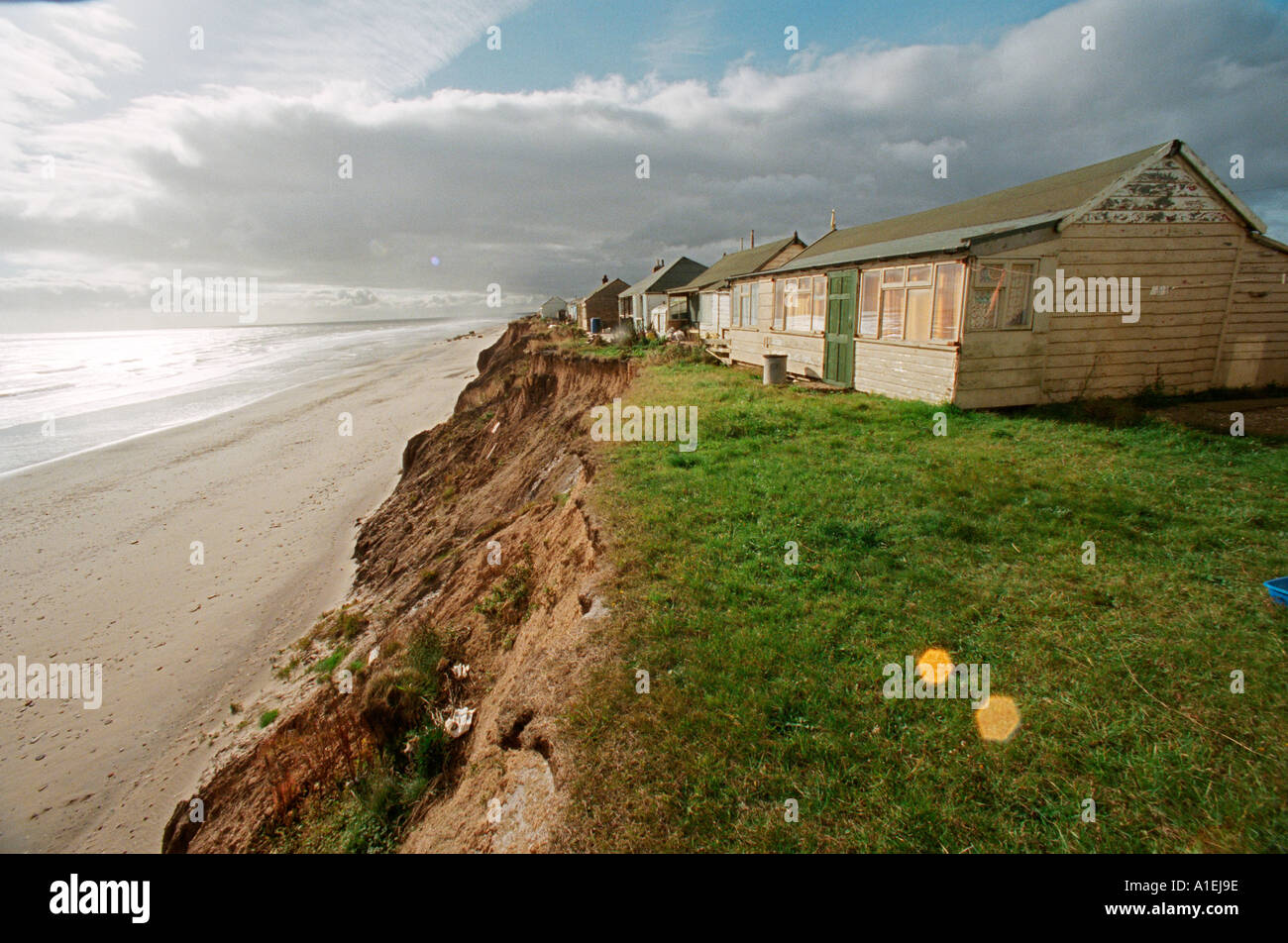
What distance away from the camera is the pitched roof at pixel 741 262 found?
1160 inches

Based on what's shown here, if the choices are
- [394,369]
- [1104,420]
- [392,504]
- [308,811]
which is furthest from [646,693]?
[394,369]

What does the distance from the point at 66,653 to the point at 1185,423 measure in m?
22.6

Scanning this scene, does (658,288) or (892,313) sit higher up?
(658,288)

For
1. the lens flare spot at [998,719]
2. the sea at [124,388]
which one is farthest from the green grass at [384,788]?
the sea at [124,388]

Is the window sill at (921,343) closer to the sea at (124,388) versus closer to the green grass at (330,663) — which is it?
the green grass at (330,663)

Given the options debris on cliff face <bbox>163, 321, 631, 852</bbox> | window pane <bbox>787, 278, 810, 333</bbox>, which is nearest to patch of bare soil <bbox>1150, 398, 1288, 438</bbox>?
window pane <bbox>787, 278, 810, 333</bbox>

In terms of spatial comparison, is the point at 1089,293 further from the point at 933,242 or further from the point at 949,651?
the point at 949,651

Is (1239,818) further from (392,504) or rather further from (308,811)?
(392,504)

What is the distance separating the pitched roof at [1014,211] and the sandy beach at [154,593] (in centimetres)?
1637

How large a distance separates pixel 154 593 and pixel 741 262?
29.8 metres

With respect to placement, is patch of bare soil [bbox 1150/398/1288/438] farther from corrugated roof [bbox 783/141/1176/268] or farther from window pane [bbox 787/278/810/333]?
window pane [bbox 787/278/810/333]

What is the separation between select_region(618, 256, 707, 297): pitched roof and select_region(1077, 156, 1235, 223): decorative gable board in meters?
31.1

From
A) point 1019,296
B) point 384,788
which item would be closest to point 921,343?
point 1019,296

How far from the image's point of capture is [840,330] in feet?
52.5
